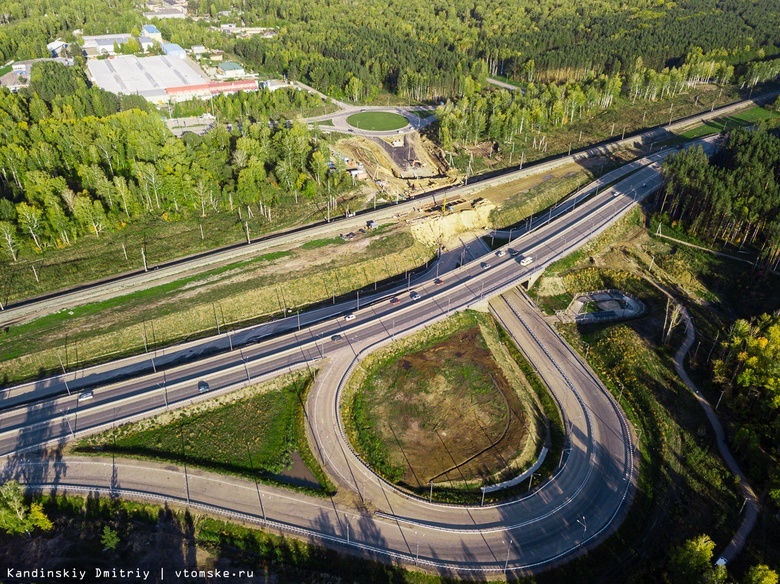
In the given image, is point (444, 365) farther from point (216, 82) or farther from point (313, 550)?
point (216, 82)

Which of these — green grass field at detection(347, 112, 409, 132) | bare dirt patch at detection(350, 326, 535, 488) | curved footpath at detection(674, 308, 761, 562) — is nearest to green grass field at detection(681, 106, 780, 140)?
green grass field at detection(347, 112, 409, 132)

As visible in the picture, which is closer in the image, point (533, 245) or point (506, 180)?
point (533, 245)

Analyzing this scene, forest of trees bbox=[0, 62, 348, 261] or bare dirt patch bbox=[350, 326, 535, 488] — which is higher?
forest of trees bbox=[0, 62, 348, 261]

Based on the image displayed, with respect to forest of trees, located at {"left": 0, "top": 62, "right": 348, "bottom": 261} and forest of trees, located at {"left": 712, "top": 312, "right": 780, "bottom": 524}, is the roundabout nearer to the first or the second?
forest of trees, located at {"left": 712, "top": 312, "right": 780, "bottom": 524}

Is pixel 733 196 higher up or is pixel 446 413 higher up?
pixel 733 196

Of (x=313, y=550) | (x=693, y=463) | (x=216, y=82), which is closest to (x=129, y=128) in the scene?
(x=216, y=82)

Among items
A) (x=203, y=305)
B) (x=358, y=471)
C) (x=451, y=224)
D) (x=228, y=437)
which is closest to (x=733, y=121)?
(x=451, y=224)

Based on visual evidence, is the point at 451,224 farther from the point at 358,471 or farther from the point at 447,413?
the point at 358,471
